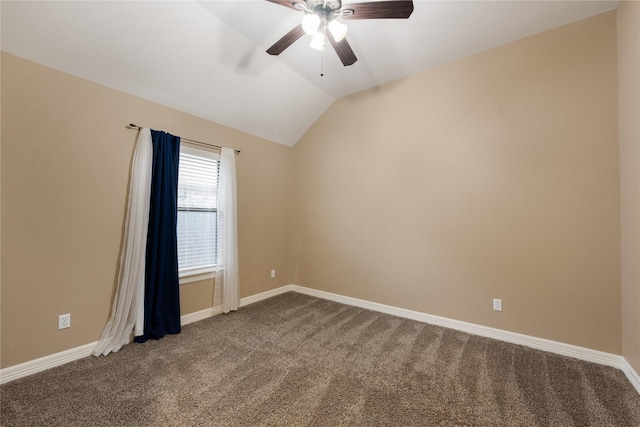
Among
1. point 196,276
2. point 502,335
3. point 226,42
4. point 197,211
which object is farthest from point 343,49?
point 502,335

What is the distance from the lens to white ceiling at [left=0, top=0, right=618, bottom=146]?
1999 millimetres

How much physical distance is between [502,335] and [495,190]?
150cm

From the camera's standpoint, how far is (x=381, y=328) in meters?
2.95

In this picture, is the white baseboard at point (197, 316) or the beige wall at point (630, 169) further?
the white baseboard at point (197, 316)

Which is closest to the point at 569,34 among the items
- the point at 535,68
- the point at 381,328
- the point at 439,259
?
the point at 535,68

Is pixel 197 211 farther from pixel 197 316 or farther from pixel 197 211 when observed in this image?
pixel 197 316

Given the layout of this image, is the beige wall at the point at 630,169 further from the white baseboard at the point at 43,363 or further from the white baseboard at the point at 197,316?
the white baseboard at the point at 43,363

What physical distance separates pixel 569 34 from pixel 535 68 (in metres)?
0.34

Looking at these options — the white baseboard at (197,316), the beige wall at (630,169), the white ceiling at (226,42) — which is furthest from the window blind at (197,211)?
the beige wall at (630,169)

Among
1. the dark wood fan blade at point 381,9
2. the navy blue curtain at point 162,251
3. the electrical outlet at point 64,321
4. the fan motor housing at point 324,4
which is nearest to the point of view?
the dark wood fan blade at point 381,9

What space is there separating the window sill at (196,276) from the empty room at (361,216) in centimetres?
5

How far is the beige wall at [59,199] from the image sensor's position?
197 cm

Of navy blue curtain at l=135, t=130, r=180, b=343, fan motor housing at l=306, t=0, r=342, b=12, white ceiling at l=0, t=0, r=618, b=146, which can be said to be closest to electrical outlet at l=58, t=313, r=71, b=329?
navy blue curtain at l=135, t=130, r=180, b=343

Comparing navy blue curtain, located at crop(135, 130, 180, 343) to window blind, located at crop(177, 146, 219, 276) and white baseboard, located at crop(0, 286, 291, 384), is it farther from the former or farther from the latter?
white baseboard, located at crop(0, 286, 291, 384)
